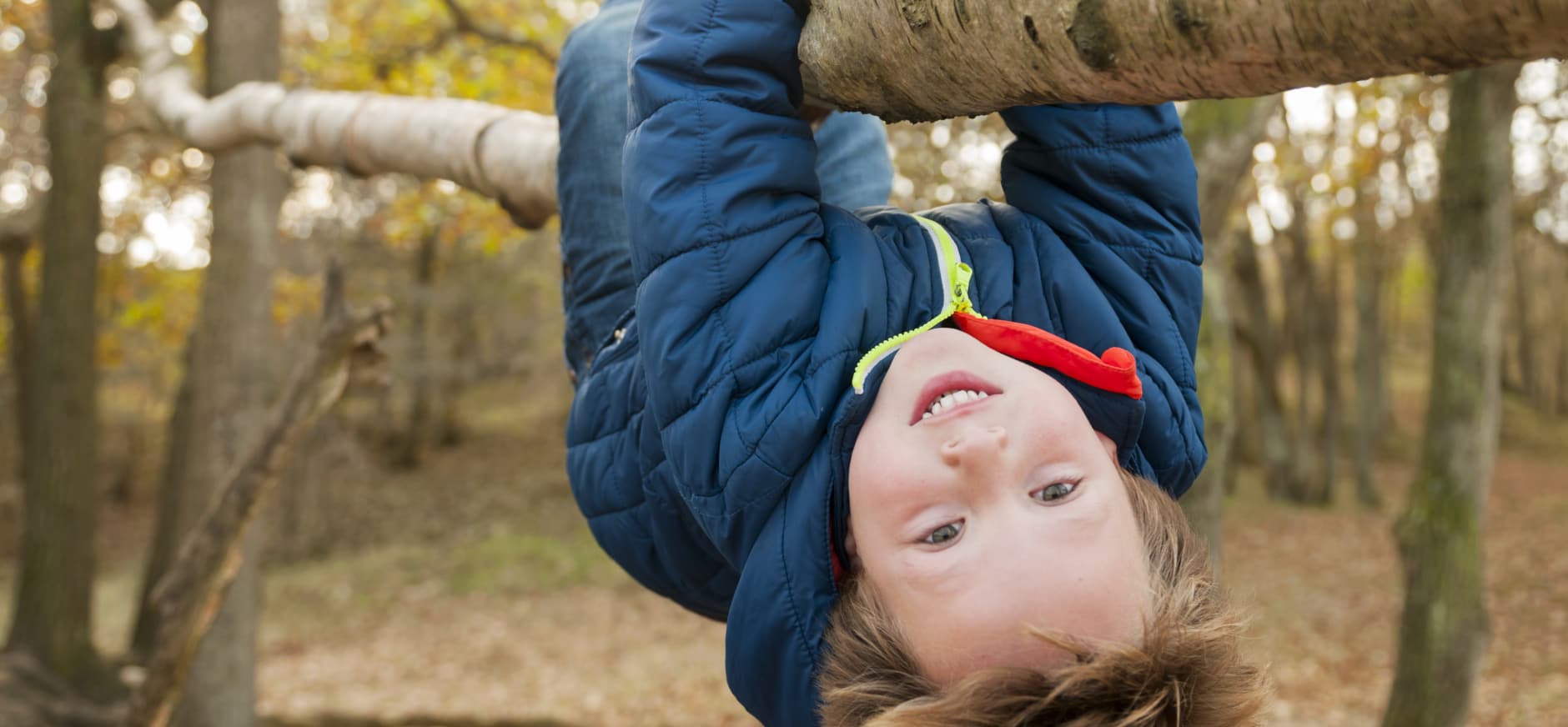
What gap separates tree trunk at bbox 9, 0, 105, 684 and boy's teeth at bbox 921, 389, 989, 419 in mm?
7635

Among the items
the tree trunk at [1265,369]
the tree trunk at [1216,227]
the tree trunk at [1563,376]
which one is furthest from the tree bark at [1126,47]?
the tree trunk at [1563,376]

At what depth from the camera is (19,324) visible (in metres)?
8.55

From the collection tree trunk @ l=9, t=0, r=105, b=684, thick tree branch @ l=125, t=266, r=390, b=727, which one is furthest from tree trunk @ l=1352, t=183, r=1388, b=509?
thick tree branch @ l=125, t=266, r=390, b=727

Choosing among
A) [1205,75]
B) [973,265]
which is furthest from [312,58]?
[1205,75]

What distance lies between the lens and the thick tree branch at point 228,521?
3641 millimetres

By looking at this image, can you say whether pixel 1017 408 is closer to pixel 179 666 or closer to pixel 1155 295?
pixel 1155 295

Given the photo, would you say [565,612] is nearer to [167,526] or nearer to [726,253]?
[167,526]

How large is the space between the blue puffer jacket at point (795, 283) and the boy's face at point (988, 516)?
8 cm

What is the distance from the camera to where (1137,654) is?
146 cm

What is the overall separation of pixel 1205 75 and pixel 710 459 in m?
0.88

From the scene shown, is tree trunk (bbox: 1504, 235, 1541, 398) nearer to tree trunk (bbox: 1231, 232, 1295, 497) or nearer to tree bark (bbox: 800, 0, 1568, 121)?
tree trunk (bbox: 1231, 232, 1295, 497)

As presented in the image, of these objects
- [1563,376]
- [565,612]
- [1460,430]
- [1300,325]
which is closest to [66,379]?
[565,612]

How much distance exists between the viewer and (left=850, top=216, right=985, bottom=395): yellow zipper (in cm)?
160

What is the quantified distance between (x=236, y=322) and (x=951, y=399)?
6.17 metres
